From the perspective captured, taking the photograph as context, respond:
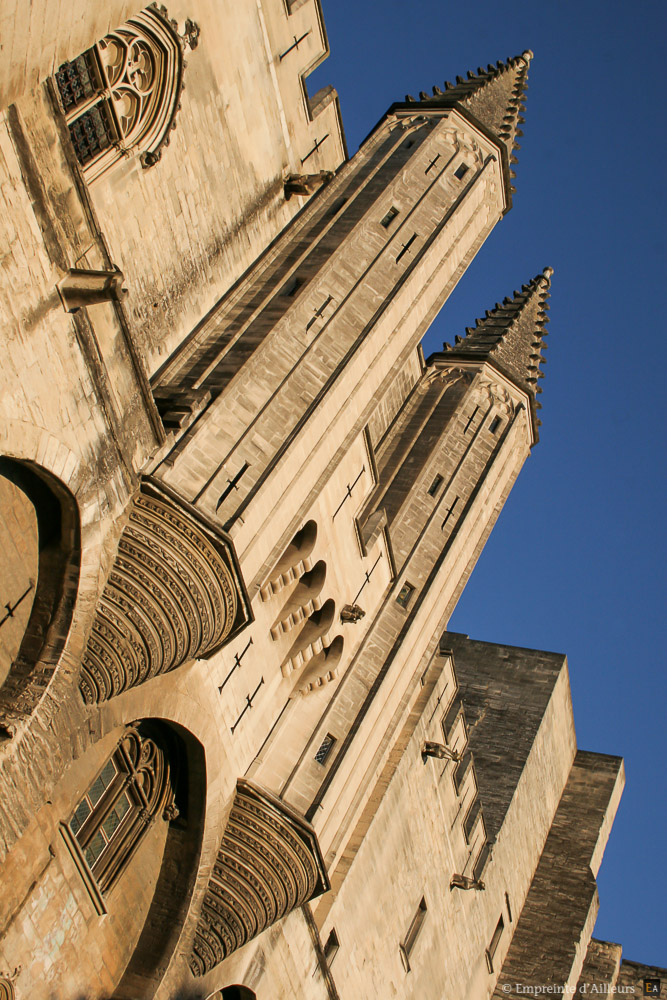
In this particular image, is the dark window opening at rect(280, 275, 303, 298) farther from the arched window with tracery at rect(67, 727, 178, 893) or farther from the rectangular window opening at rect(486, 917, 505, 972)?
the rectangular window opening at rect(486, 917, 505, 972)

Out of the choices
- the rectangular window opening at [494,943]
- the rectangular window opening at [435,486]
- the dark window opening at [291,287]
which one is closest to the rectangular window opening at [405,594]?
the rectangular window opening at [435,486]

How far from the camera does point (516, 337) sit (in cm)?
2352

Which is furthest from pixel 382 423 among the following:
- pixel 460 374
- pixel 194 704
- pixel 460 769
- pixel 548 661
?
pixel 548 661

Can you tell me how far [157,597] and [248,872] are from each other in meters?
4.40

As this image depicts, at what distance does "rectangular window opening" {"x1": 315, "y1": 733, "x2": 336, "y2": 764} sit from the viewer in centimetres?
1504

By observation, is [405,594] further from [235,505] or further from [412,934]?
[235,505]

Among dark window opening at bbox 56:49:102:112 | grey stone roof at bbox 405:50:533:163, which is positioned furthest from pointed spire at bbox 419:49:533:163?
dark window opening at bbox 56:49:102:112

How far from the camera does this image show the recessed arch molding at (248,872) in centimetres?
1334

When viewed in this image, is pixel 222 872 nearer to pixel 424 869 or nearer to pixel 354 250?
pixel 424 869

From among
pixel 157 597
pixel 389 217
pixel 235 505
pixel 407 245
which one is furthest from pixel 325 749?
pixel 389 217

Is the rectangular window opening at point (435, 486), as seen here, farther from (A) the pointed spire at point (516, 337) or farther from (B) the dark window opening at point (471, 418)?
(A) the pointed spire at point (516, 337)

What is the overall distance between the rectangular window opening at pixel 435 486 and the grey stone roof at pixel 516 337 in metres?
3.53

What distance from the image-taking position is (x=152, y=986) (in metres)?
12.2

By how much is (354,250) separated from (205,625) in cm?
670
